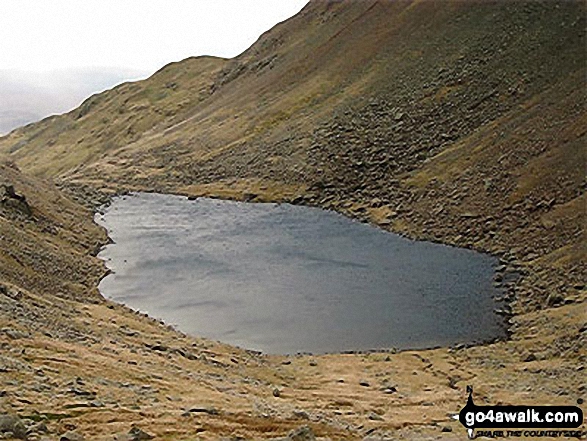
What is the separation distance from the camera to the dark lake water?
133 ft

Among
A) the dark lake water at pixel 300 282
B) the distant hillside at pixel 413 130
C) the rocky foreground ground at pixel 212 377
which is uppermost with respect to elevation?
the distant hillside at pixel 413 130

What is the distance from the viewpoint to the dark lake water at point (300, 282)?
4056 cm

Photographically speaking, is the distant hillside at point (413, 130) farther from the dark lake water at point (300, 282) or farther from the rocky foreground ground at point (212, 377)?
the rocky foreground ground at point (212, 377)

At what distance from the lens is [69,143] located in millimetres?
167625

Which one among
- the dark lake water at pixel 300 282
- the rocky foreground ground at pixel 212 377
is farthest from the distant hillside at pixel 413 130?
the rocky foreground ground at pixel 212 377

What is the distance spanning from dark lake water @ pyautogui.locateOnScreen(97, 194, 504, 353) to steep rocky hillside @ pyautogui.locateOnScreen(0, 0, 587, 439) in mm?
2388

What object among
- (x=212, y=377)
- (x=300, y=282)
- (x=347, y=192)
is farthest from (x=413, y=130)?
(x=212, y=377)

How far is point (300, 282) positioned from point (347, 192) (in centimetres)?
2822

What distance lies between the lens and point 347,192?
77188 mm

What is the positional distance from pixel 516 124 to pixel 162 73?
4782 inches

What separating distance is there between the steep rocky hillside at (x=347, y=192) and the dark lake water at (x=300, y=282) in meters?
2.39

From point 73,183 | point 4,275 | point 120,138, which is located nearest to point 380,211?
point 4,275

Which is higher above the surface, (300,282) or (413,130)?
(413,130)

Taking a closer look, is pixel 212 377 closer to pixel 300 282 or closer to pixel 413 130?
pixel 300 282
